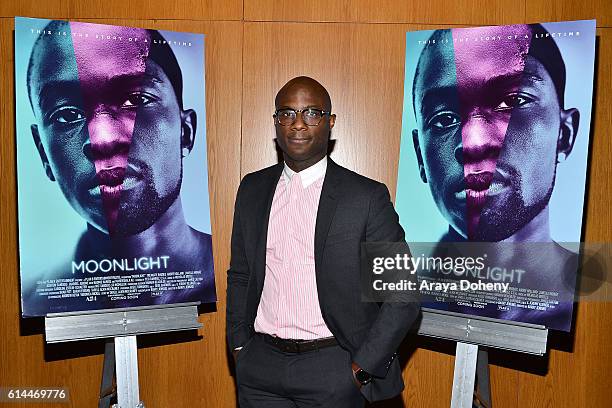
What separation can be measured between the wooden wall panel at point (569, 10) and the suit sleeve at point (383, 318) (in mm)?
1644

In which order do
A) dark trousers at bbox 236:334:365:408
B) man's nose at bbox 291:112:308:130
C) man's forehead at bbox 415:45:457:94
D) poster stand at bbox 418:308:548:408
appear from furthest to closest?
man's forehead at bbox 415:45:457:94
poster stand at bbox 418:308:548:408
man's nose at bbox 291:112:308:130
dark trousers at bbox 236:334:365:408

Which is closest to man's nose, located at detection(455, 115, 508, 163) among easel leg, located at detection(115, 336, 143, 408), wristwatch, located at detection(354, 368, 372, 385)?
wristwatch, located at detection(354, 368, 372, 385)

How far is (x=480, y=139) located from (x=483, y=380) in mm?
1027

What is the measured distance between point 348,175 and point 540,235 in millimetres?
871

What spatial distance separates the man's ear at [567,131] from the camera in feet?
9.05

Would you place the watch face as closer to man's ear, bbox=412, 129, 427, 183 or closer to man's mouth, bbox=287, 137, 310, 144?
man's mouth, bbox=287, 137, 310, 144

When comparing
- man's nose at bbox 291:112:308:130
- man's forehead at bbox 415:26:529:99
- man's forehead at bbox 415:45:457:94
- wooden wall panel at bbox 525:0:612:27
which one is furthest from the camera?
wooden wall panel at bbox 525:0:612:27

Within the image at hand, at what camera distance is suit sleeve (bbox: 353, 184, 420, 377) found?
2379mm

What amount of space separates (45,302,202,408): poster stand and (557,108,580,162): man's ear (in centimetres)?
171

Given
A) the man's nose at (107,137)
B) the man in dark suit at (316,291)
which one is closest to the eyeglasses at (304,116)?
the man in dark suit at (316,291)

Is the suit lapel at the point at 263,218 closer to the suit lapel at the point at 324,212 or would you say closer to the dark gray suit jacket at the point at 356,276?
the dark gray suit jacket at the point at 356,276

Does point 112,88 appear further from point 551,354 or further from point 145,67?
point 551,354

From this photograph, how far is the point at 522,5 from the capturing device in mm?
3549

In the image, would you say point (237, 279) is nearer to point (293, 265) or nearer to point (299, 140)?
point (293, 265)
